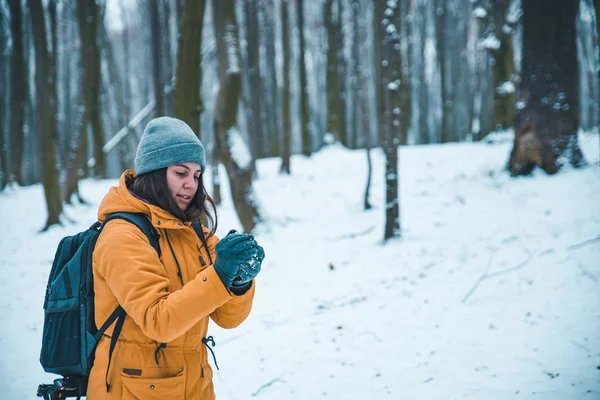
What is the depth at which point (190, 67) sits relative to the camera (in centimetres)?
599

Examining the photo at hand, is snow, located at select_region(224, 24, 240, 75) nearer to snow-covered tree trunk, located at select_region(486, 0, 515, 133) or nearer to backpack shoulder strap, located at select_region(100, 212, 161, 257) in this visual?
backpack shoulder strap, located at select_region(100, 212, 161, 257)

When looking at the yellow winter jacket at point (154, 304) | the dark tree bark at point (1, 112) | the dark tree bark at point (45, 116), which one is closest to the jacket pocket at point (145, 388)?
the yellow winter jacket at point (154, 304)

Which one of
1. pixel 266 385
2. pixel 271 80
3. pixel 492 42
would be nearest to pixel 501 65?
pixel 492 42

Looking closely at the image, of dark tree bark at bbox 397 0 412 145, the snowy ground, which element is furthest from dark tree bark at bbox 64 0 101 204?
dark tree bark at bbox 397 0 412 145

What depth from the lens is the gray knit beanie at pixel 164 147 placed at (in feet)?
6.08

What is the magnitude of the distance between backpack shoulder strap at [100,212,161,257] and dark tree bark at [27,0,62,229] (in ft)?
33.6

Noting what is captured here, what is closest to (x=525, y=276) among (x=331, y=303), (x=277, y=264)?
(x=331, y=303)

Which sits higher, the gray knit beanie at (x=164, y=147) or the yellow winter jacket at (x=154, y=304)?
the gray knit beanie at (x=164, y=147)

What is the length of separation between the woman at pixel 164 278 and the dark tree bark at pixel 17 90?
13.9 meters

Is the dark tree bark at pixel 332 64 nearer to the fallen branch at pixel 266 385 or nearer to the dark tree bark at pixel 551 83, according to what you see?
the dark tree bark at pixel 551 83

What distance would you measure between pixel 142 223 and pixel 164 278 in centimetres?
27

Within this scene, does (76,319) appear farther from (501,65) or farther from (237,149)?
(501,65)

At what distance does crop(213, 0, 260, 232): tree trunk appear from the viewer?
813 cm

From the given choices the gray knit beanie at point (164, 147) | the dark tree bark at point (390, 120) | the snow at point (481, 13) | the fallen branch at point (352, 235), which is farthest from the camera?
the snow at point (481, 13)
